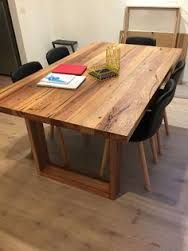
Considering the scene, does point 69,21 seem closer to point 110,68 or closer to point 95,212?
point 110,68

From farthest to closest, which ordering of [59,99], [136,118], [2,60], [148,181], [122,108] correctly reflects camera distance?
[2,60] → [148,181] → [59,99] → [122,108] → [136,118]

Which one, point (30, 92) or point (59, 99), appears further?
point (30, 92)

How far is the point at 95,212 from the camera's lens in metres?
1.76

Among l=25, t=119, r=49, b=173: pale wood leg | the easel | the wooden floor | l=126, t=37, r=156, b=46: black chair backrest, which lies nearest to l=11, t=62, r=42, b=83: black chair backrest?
l=25, t=119, r=49, b=173: pale wood leg

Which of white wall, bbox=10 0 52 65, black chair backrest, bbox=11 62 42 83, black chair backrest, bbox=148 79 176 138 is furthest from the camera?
white wall, bbox=10 0 52 65

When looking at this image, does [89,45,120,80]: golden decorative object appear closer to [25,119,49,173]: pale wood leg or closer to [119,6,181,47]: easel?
[25,119,49,173]: pale wood leg

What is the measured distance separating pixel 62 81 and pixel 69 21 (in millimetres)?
2601

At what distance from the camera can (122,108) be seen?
149 cm

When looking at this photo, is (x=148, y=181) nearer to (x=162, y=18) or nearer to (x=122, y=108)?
(x=122, y=108)

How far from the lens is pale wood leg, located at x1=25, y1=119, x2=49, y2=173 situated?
6.14 feet

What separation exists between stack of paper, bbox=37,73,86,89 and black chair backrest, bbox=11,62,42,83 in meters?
0.33

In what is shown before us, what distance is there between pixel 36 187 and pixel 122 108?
1001 millimetres

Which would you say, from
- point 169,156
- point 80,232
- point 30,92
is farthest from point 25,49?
point 80,232

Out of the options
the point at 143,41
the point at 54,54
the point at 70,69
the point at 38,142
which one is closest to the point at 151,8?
the point at 143,41
